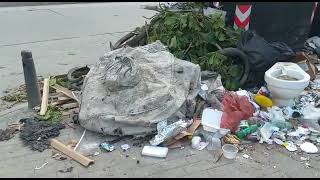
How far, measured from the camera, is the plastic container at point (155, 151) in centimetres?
416

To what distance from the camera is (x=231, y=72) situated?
5.63 metres

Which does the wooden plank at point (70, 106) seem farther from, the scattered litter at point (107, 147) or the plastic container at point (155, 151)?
the plastic container at point (155, 151)

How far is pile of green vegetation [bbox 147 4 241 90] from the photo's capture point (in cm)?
563

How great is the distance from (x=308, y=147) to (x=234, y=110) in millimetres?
914

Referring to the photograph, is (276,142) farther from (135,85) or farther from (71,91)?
(71,91)

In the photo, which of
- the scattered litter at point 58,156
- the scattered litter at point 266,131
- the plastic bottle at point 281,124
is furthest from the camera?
the plastic bottle at point 281,124

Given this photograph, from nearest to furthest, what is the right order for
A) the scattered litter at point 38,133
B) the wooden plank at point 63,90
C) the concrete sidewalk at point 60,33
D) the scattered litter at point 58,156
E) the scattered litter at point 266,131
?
the scattered litter at point 58,156, the scattered litter at point 38,133, the scattered litter at point 266,131, the wooden plank at point 63,90, the concrete sidewalk at point 60,33

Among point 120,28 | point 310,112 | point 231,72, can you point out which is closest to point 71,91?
point 231,72

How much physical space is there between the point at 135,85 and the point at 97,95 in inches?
17.7

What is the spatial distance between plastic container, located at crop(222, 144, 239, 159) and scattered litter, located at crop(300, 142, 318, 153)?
751 millimetres

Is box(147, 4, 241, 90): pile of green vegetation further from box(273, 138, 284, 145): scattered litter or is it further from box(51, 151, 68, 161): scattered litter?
box(51, 151, 68, 161): scattered litter

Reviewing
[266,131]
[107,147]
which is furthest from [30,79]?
[266,131]

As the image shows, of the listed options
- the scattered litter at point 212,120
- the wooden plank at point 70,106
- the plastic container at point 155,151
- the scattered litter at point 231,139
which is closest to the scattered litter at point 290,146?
the scattered litter at point 231,139

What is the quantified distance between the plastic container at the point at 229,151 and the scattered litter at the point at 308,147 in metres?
0.75
